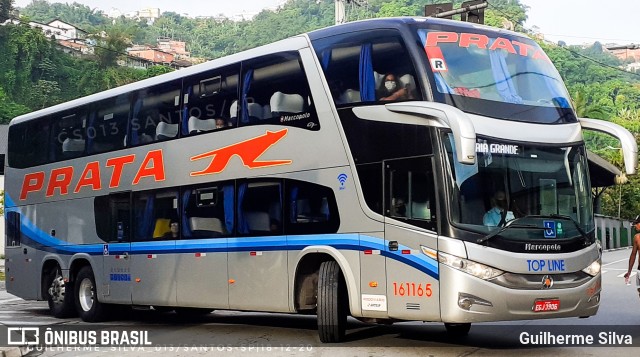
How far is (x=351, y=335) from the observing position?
13.5 metres

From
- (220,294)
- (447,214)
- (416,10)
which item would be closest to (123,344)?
(220,294)

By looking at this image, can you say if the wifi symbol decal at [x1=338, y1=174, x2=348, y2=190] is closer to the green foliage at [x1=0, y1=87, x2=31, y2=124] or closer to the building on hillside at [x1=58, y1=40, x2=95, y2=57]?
the green foliage at [x1=0, y1=87, x2=31, y2=124]

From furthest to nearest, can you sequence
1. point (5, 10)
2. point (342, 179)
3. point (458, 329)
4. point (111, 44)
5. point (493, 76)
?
point (111, 44) → point (5, 10) → point (458, 329) → point (342, 179) → point (493, 76)

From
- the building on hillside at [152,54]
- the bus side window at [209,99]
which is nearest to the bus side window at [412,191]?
the bus side window at [209,99]

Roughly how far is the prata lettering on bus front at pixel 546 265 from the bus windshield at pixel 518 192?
0.91 ft

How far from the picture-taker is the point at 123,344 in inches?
542

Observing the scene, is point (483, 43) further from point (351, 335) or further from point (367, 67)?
point (351, 335)

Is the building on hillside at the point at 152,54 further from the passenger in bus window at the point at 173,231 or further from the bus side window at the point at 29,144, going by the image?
the passenger in bus window at the point at 173,231

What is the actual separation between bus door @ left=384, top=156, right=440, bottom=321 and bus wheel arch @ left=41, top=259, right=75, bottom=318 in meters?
9.32

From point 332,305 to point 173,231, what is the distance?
4478 millimetres

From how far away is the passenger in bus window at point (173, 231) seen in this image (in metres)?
15.7

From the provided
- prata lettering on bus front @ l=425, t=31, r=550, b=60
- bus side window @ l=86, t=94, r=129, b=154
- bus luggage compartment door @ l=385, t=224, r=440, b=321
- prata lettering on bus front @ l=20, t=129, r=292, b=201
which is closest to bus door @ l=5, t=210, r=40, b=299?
prata lettering on bus front @ l=20, t=129, r=292, b=201

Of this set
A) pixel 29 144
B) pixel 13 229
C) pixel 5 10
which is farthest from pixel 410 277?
pixel 5 10

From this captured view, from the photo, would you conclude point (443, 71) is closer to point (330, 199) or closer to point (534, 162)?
point (534, 162)
